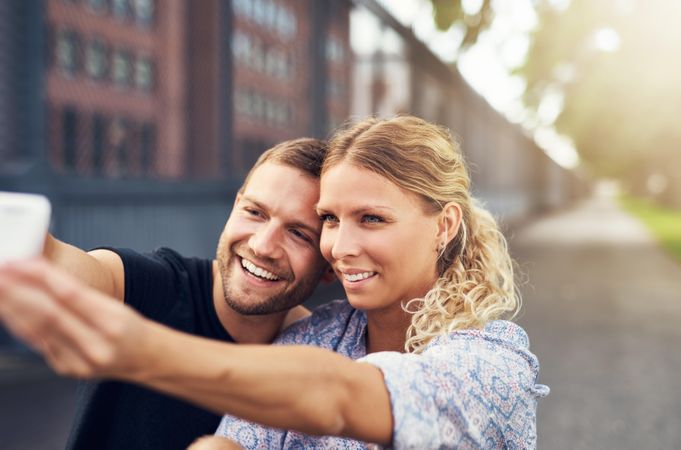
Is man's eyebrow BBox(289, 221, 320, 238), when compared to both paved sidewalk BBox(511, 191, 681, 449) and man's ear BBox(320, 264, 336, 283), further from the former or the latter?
paved sidewalk BBox(511, 191, 681, 449)

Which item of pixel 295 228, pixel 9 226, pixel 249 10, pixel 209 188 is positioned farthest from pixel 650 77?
pixel 9 226

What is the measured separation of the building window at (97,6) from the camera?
279 inches

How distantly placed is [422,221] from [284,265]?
0.54m

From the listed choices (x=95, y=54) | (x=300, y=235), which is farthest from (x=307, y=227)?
(x=95, y=54)

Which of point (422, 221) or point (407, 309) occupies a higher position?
point (422, 221)

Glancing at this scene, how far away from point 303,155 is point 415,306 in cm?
59

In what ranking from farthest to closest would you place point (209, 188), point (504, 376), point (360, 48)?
point (360, 48) → point (209, 188) → point (504, 376)

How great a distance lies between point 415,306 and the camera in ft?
6.97

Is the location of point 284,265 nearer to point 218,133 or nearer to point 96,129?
point 96,129

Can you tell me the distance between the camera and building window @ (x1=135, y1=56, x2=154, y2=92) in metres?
9.00

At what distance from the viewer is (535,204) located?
139 feet

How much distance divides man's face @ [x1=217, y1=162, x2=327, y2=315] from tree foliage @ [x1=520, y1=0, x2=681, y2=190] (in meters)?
12.9

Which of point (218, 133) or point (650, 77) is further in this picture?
point (650, 77)

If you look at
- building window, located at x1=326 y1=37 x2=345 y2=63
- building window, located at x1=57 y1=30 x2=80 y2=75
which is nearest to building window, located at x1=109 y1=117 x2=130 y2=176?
building window, located at x1=57 y1=30 x2=80 y2=75
